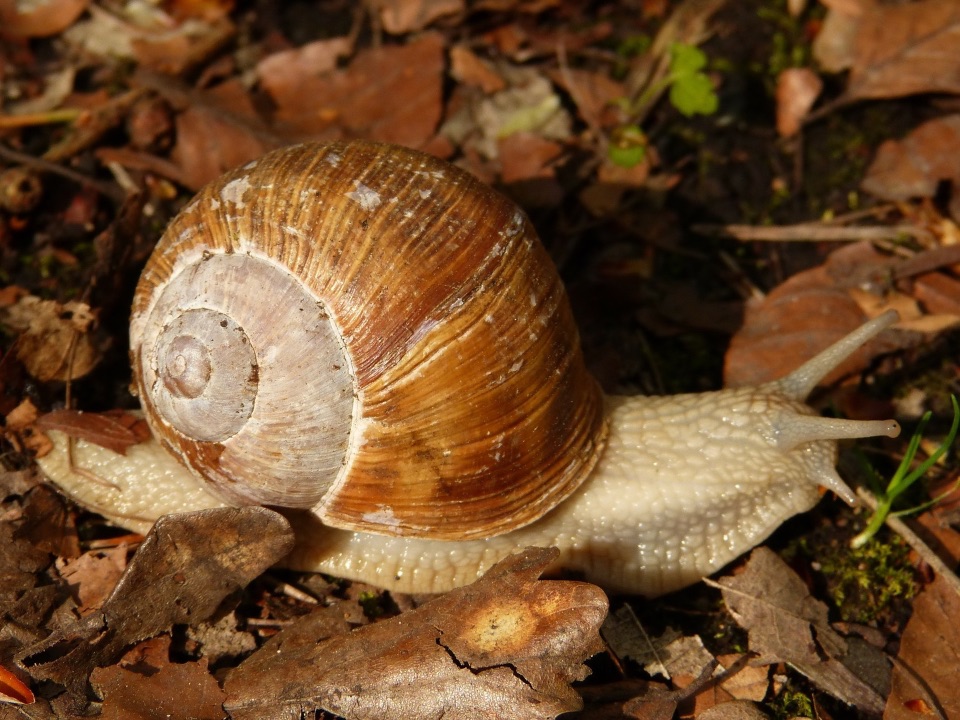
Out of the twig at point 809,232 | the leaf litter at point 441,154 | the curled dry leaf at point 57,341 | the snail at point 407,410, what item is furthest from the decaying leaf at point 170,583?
the twig at point 809,232

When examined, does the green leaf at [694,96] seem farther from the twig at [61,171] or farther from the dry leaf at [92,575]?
the dry leaf at [92,575]

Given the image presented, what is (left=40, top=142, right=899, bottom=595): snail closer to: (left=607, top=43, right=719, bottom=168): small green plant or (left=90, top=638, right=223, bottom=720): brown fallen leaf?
(left=90, top=638, right=223, bottom=720): brown fallen leaf

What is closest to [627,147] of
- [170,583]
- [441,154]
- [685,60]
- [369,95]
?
[685,60]

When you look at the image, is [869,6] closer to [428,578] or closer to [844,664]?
[844,664]

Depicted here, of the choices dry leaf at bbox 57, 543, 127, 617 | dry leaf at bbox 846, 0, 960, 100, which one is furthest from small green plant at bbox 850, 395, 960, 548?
dry leaf at bbox 57, 543, 127, 617

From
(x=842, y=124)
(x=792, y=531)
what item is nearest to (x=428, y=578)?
(x=792, y=531)

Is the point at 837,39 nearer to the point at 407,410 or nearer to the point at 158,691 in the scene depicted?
the point at 407,410
